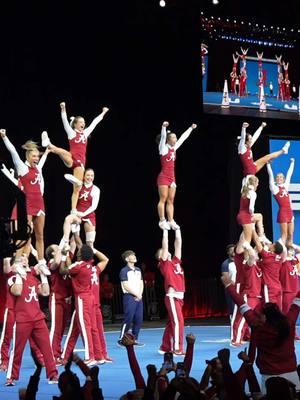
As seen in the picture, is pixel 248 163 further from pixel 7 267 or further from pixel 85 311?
pixel 7 267

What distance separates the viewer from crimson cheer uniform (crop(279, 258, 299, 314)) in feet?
48.2

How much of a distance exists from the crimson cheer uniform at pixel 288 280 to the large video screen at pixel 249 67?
4.92 m

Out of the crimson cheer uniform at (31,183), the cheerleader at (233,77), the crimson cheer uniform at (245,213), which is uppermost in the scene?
the cheerleader at (233,77)

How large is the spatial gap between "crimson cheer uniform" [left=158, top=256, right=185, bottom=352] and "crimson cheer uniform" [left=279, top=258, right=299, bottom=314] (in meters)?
2.32

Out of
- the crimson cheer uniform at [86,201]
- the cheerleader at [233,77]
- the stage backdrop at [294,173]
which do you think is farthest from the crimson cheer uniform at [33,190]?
the cheerleader at [233,77]

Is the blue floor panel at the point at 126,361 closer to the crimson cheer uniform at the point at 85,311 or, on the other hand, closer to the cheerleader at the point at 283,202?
the crimson cheer uniform at the point at 85,311

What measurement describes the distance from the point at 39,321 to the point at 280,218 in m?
7.43

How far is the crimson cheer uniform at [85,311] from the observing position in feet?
37.7

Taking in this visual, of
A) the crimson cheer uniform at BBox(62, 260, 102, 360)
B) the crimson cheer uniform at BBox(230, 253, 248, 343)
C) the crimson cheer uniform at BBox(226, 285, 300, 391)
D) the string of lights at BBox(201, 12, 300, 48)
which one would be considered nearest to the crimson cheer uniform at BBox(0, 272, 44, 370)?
the crimson cheer uniform at BBox(62, 260, 102, 360)

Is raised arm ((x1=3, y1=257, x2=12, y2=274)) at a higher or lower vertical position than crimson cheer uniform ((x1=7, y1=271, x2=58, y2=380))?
higher

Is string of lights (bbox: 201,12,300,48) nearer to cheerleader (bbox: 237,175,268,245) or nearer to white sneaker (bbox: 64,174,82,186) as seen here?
cheerleader (bbox: 237,175,268,245)

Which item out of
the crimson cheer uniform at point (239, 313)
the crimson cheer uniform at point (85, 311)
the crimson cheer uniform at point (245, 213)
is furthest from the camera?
the crimson cheer uniform at point (245, 213)

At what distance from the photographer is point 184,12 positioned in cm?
1938

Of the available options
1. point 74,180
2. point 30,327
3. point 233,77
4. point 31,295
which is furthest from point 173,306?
point 233,77
